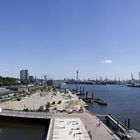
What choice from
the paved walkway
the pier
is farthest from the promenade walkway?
the pier

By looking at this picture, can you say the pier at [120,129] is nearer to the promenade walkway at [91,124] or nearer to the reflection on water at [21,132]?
the promenade walkway at [91,124]

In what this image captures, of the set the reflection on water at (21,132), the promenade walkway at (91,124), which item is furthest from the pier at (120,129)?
the reflection on water at (21,132)

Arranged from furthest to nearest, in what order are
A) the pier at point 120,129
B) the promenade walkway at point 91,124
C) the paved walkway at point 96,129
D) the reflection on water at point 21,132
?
the reflection on water at point 21,132 → the pier at point 120,129 → the promenade walkway at point 91,124 → the paved walkway at point 96,129

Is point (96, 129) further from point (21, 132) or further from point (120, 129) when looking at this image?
point (21, 132)

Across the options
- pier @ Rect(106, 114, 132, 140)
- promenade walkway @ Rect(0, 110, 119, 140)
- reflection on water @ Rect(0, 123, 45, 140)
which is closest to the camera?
promenade walkway @ Rect(0, 110, 119, 140)

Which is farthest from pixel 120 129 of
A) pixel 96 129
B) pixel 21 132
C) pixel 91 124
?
pixel 21 132

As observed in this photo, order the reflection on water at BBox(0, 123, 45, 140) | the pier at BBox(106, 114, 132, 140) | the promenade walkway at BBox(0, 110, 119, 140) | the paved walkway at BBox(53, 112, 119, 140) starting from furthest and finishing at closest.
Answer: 1. the reflection on water at BBox(0, 123, 45, 140)
2. the pier at BBox(106, 114, 132, 140)
3. the promenade walkway at BBox(0, 110, 119, 140)
4. the paved walkway at BBox(53, 112, 119, 140)

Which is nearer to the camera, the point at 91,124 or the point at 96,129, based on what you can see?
the point at 96,129

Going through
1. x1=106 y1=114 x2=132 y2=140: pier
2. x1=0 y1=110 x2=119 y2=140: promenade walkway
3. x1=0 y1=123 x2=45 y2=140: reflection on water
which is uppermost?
x1=0 y1=110 x2=119 y2=140: promenade walkway

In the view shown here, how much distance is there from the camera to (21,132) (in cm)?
5541

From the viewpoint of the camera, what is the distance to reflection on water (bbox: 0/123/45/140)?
170ft

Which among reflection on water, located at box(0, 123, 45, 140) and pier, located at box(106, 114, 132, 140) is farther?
reflection on water, located at box(0, 123, 45, 140)

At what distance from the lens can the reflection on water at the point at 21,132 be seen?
170ft

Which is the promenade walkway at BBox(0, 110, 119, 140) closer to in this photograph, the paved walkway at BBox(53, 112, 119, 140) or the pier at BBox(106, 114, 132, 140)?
the paved walkway at BBox(53, 112, 119, 140)
